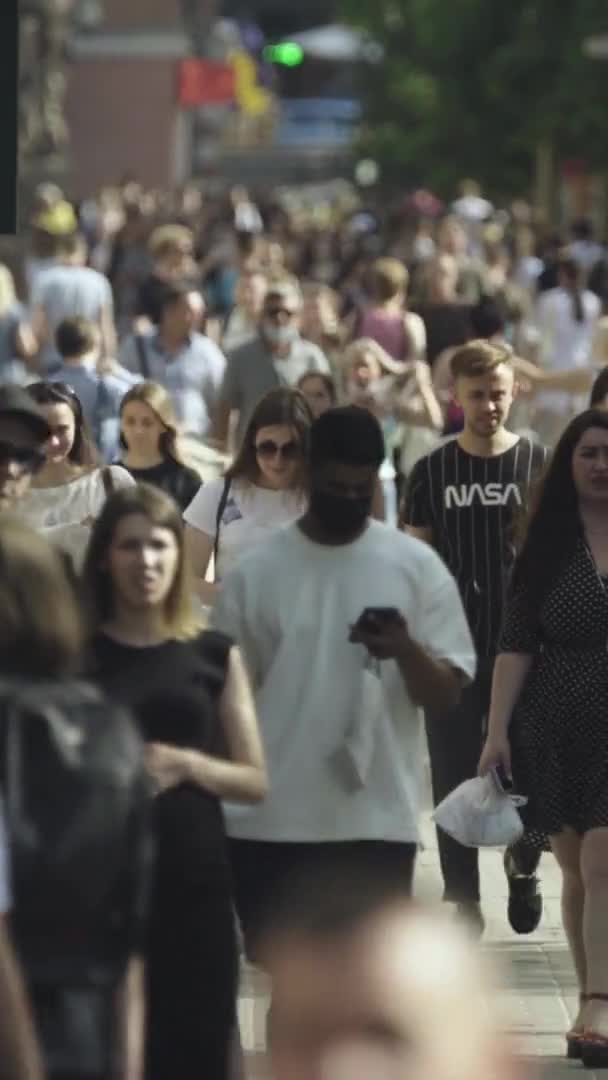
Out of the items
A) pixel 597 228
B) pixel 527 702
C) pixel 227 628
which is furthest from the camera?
pixel 597 228

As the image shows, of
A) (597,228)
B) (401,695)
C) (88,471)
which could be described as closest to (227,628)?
(401,695)

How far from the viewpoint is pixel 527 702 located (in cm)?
938

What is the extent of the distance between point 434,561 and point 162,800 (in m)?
1.02

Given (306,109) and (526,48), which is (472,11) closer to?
(526,48)

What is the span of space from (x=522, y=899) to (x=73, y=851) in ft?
17.0

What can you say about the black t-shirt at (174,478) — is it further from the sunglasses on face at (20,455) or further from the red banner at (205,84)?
the red banner at (205,84)

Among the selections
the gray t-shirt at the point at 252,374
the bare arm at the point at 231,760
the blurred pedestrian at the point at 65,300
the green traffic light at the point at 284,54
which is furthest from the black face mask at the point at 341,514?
the green traffic light at the point at 284,54

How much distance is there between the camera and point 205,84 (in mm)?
68875

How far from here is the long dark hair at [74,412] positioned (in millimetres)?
10836

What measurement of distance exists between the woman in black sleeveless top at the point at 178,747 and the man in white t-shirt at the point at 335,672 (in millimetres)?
546

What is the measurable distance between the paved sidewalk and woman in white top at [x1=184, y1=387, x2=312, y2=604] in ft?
3.74

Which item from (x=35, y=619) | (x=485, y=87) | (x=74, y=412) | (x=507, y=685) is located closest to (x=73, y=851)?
(x=35, y=619)

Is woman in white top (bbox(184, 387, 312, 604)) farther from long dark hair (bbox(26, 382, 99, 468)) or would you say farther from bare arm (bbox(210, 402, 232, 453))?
bare arm (bbox(210, 402, 232, 453))

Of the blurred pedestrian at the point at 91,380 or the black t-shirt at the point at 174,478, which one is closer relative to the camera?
the black t-shirt at the point at 174,478
